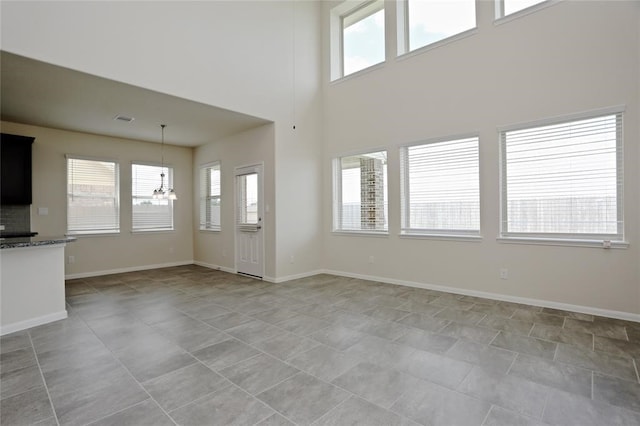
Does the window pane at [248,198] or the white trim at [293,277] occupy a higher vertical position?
the window pane at [248,198]

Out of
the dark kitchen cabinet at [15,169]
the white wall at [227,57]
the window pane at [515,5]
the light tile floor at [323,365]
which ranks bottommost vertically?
the light tile floor at [323,365]

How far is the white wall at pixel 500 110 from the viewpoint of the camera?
3.48m

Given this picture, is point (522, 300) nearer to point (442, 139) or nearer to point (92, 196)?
point (442, 139)

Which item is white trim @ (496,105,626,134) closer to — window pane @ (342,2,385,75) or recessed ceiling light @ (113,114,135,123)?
window pane @ (342,2,385,75)

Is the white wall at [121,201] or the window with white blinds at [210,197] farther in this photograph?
the window with white blinds at [210,197]

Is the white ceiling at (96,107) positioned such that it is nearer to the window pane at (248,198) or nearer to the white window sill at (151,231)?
the window pane at (248,198)

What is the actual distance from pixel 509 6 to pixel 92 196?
7861mm

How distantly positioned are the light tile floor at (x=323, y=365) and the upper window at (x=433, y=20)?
13.3ft

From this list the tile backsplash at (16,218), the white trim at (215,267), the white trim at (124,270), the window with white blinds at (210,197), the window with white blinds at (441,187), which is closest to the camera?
the window with white blinds at (441,187)

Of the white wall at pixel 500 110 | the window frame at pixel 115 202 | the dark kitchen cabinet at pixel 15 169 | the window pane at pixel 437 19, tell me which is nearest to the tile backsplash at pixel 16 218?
the dark kitchen cabinet at pixel 15 169

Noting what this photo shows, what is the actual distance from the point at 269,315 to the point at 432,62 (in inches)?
175

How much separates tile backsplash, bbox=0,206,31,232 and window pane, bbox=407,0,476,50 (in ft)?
23.8

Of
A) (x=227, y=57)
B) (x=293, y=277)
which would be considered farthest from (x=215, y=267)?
(x=227, y=57)

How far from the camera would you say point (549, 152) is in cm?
397
